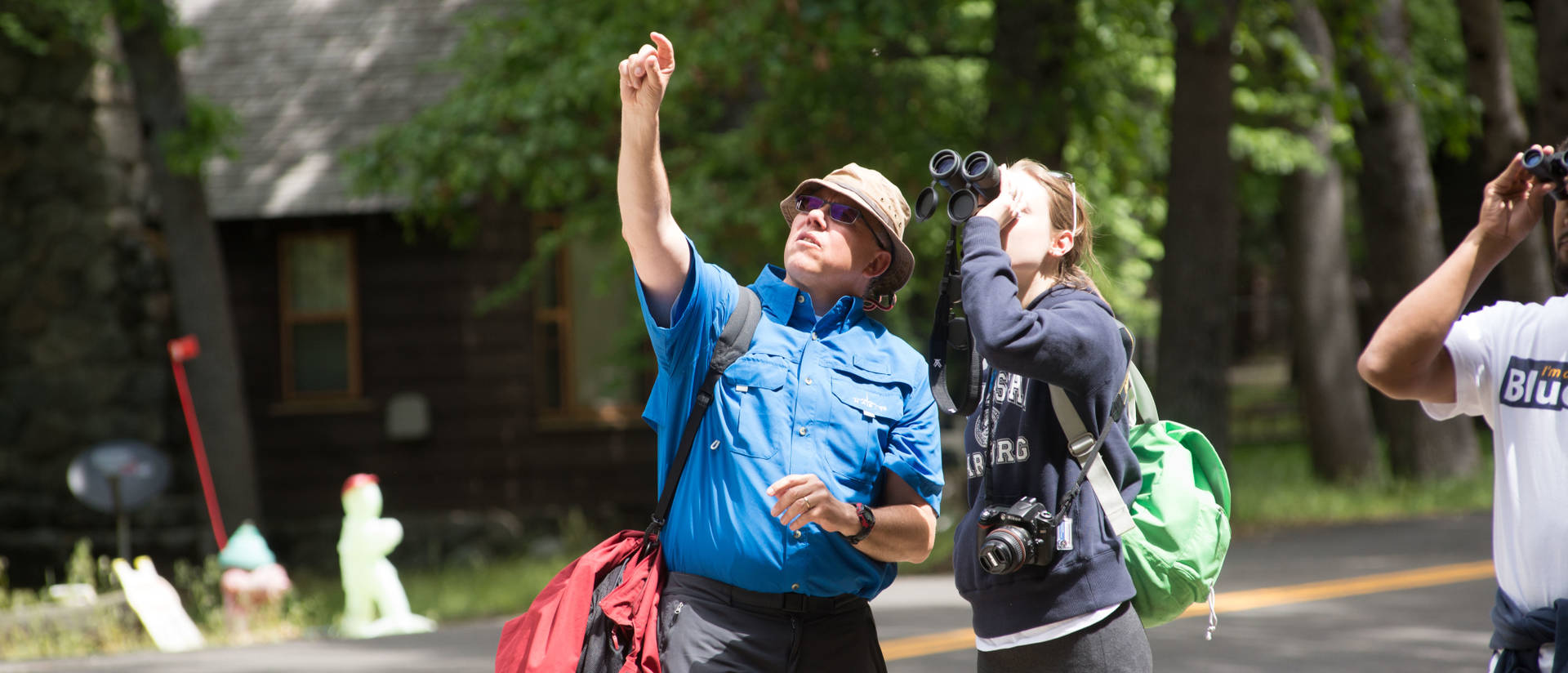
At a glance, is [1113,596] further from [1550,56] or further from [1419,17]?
[1419,17]

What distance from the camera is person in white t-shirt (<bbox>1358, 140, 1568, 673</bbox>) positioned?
2713mm

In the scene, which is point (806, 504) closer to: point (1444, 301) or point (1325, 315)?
point (1444, 301)

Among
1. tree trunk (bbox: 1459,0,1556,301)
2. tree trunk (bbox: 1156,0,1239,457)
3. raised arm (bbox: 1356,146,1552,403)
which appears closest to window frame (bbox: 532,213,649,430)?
tree trunk (bbox: 1156,0,1239,457)

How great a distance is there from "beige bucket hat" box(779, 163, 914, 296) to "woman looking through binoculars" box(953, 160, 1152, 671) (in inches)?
11.2

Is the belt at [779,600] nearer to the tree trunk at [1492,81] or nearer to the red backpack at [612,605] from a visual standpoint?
the red backpack at [612,605]

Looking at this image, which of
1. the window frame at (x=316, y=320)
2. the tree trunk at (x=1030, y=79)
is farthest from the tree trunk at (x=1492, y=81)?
the window frame at (x=316, y=320)

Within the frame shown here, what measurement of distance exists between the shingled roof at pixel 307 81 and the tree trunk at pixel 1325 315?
9.24 m

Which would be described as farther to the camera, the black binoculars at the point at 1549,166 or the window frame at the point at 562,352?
the window frame at the point at 562,352

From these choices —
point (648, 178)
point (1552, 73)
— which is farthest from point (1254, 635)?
point (648, 178)

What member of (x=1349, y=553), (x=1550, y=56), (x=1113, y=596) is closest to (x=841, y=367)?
(x=1113, y=596)

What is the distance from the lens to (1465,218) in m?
23.0

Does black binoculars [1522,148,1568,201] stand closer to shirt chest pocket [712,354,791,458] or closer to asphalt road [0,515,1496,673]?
shirt chest pocket [712,354,791,458]

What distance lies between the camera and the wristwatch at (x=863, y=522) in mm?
2996

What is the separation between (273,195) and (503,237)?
2305 mm
